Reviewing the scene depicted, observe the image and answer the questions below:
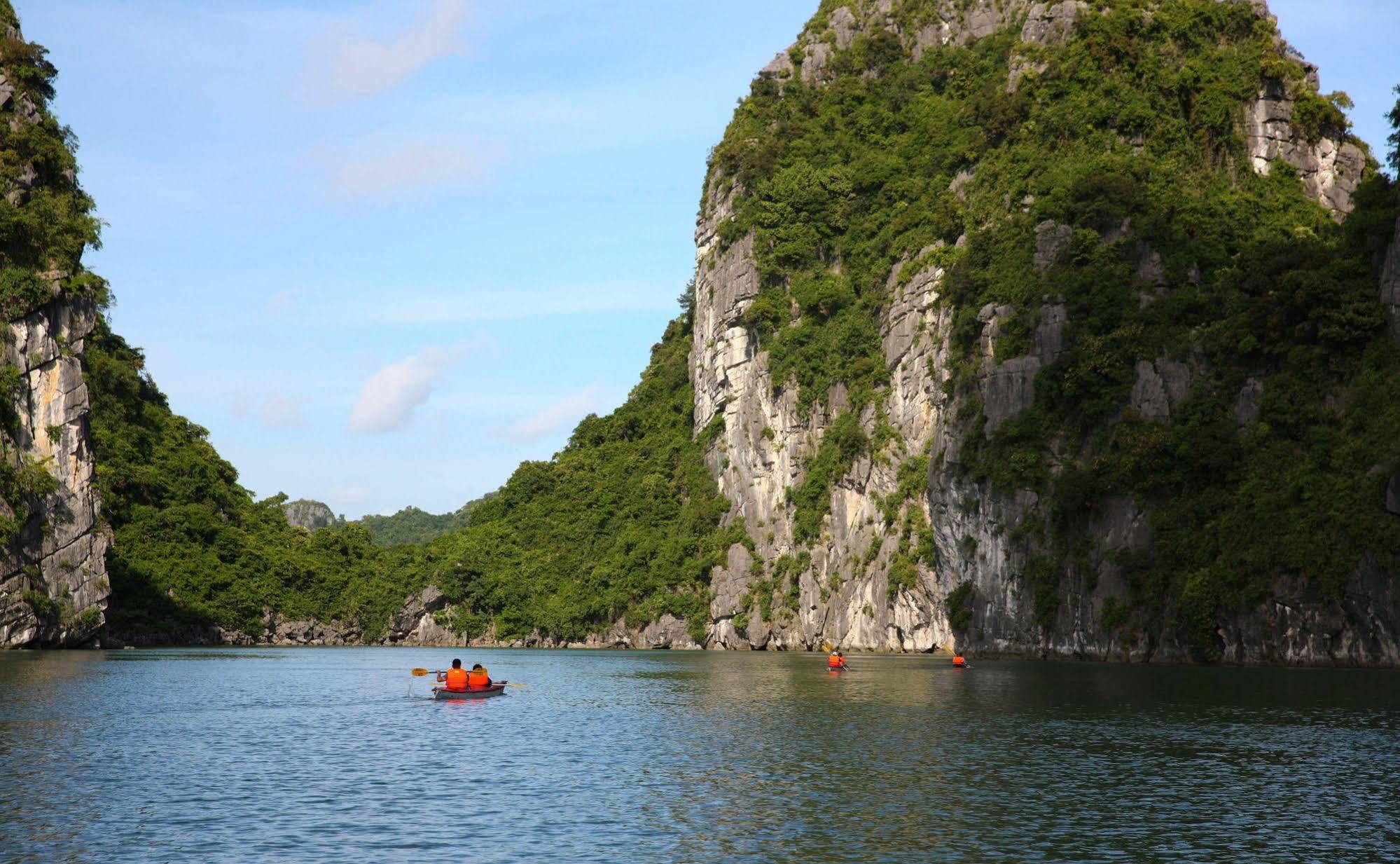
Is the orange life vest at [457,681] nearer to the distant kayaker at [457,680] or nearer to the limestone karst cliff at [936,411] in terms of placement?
the distant kayaker at [457,680]

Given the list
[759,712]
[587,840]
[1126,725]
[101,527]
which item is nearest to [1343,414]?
[1126,725]

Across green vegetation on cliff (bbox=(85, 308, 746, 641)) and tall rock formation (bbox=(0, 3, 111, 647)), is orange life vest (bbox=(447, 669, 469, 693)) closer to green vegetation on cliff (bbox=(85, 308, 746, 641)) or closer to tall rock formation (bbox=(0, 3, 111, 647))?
tall rock formation (bbox=(0, 3, 111, 647))

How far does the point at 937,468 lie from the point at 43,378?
182ft

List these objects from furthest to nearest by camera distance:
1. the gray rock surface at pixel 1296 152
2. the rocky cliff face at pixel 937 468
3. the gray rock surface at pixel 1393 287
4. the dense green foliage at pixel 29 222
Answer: the gray rock surface at pixel 1296 152
the dense green foliage at pixel 29 222
the rocky cliff face at pixel 937 468
the gray rock surface at pixel 1393 287

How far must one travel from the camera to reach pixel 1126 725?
110 ft

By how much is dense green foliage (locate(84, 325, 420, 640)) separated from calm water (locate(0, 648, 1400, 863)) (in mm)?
55700

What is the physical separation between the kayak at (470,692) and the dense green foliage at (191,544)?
5281 centimetres

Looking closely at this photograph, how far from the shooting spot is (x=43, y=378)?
70875 millimetres

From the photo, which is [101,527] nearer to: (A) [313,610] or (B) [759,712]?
(A) [313,610]

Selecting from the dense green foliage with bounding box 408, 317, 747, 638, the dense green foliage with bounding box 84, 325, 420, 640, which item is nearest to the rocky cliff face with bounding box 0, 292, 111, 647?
the dense green foliage with bounding box 84, 325, 420, 640

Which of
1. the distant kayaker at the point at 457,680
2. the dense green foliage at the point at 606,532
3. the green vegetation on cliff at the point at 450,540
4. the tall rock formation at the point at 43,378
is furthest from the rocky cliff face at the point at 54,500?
the dense green foliage at the point at 606,532

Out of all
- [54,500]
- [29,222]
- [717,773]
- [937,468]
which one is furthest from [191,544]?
[717,773]

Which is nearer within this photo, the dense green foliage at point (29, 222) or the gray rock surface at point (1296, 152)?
the dense green foliage at point (29, 222)

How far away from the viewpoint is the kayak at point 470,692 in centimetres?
4628
